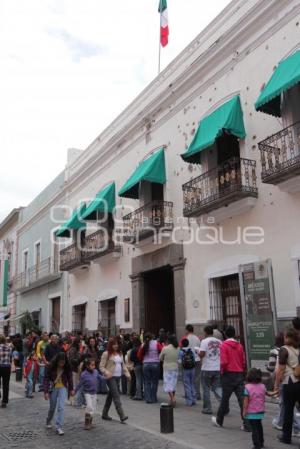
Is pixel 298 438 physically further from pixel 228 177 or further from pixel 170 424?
pixel 228 177

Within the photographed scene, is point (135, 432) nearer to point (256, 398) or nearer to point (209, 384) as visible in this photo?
point (209, 384)

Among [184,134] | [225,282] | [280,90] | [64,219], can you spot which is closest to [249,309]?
[225,282]

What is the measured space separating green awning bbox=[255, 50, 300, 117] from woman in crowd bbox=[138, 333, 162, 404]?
547 cm

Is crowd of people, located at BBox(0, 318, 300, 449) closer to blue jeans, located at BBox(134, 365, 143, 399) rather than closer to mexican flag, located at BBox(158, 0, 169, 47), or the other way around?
blue jeans, located at BBox(134, 365, 143, 399)

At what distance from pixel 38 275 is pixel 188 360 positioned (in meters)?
16.3

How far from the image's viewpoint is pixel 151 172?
13820mm

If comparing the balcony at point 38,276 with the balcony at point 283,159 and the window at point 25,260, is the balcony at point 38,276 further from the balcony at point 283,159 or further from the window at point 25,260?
the balcony at point 283,159

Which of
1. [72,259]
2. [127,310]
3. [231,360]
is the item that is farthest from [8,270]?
[231,360]

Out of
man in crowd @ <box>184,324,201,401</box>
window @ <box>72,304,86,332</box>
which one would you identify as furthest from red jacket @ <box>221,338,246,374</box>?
window @ <box>72,304,86,332</box>

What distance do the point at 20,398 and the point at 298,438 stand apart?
7365 mm

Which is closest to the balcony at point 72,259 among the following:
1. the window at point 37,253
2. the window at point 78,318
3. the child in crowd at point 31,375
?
the window at point 78,318

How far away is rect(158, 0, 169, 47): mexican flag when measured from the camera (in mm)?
15711

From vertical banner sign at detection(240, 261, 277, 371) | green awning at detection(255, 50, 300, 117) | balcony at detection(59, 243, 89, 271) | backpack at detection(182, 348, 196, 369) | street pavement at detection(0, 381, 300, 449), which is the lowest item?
street pavement at detection(0, 381, 300, 449)

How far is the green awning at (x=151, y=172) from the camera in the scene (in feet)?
45.1
